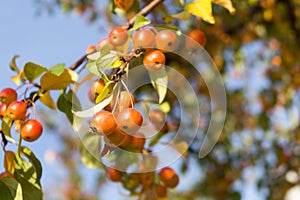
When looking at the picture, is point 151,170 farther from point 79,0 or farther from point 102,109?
point 79,0

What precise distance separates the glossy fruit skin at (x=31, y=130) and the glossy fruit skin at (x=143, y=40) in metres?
0.31

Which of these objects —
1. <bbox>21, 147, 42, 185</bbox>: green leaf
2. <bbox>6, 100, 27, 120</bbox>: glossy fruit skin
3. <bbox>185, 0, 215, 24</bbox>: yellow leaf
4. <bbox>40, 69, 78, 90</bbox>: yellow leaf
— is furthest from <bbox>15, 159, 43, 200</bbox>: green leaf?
<bbox>185, 0, 215, 24</bbox>: yellow leaf

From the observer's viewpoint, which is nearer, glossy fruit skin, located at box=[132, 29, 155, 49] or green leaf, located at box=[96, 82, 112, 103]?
green leaf, located at box=[96, 82, 112, 103]

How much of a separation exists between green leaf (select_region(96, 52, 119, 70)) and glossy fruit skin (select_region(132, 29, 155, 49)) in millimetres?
70

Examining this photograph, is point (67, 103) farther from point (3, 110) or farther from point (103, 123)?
point (103, 123)

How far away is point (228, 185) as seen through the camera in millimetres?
4012

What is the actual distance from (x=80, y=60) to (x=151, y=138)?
41 cm

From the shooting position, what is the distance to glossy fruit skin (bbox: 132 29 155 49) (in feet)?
3.93

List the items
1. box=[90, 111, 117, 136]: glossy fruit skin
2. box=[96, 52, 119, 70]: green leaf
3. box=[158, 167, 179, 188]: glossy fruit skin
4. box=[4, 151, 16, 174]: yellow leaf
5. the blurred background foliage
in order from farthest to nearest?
the blurred background foliage
box=[158, 167, 179, 188]: glossy fruit skin
box=[4, 151, 16, 174]: yellow leaf
box=[96, 52, 119, 70]: green leaf
box=[90, 111, 117, 136]: glossy fruit skin

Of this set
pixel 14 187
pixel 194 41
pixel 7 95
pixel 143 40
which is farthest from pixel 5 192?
pixel 194 41

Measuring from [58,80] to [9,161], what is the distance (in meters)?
0.26

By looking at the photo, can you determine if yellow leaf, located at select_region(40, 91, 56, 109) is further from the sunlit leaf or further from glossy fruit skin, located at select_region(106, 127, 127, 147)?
glossy fruit skin, located at select_region(106, 127, 127, 147)

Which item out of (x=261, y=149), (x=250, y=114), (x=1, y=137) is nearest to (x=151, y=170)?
(x=1, y=137)

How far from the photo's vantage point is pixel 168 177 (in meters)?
1.49
